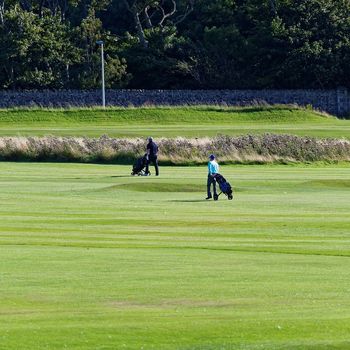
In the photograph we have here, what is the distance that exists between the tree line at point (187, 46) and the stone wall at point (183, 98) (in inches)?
101

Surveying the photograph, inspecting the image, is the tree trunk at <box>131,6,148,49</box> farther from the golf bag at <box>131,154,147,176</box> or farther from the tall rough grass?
the golf bag at <box>131,154,147,176</box>

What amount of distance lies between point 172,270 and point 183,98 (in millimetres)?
73358

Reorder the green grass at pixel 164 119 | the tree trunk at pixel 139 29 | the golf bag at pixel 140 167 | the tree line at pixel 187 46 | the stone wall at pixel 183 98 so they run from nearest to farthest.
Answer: the golf bag at pixel 140 167, the green grass at pixel 164 119, the stone wall at pixel 183 98, the tree line at pixel 187 46, the tree trunk at pixel 139 29

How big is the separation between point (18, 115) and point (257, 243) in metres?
61.2

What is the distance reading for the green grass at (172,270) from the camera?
14820mm

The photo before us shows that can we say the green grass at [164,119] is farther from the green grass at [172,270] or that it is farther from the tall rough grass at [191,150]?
the green grass at [172,270]

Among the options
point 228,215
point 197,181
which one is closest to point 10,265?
point 228,215

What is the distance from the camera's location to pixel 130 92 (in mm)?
93312

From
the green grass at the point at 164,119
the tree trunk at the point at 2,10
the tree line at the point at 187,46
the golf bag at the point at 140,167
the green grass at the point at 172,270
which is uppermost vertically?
the tree trunk at the point at 2,10

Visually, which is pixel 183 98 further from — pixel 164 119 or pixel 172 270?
pixel 172 270

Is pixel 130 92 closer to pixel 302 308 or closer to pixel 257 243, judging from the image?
pixel 257 243

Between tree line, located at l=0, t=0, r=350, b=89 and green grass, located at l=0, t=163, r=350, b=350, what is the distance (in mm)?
55607

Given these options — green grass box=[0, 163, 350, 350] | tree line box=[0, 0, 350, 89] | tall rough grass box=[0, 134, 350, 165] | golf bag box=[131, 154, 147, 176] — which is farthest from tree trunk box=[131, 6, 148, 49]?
green grass box=[0, 163, 350, 350]

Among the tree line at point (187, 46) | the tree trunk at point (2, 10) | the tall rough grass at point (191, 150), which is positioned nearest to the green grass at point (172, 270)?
the tall rough grass at point (191, 150)
